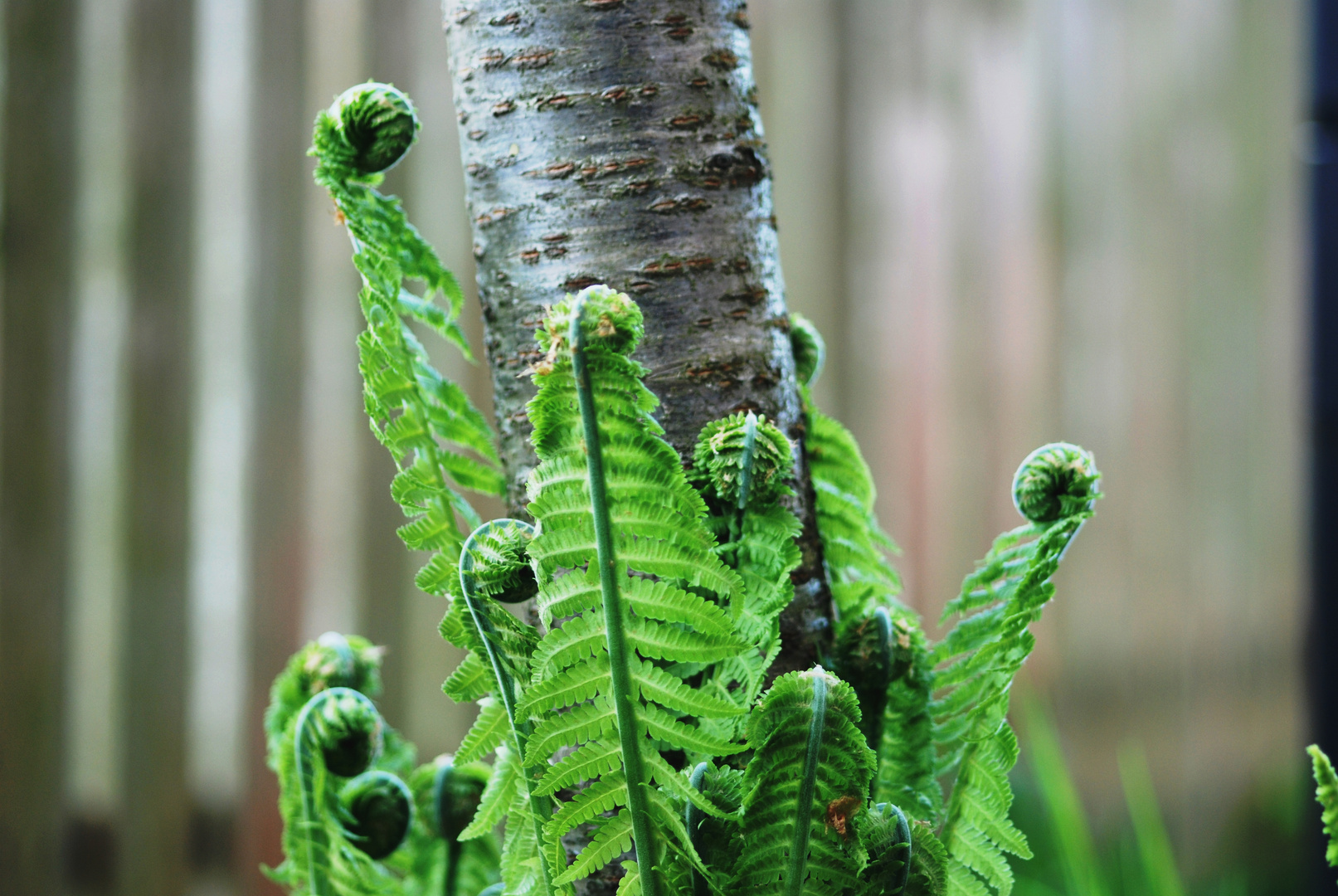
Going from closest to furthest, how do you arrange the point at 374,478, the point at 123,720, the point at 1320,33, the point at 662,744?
the point at 662,744
the point at 123,720
the point at 374,478
the point at 1320,33

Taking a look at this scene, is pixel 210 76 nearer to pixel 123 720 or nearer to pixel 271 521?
pixel 271 521

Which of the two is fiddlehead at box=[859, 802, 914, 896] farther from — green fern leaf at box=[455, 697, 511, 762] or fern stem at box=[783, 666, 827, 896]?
green fern leaf at box=[455, 697, 511, 762]

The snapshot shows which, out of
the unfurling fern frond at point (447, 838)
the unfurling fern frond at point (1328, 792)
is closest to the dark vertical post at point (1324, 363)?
the unfurling fern frond at point (1328, 792)

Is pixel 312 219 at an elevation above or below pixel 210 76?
below

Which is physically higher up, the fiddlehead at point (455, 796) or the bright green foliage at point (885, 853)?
the bright green foliage at point (885, 853)

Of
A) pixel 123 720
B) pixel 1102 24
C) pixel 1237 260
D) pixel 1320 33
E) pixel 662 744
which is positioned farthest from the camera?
pixel 1237 260

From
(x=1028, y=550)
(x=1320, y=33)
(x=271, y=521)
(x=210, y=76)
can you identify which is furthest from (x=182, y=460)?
(x=1320, y=33)

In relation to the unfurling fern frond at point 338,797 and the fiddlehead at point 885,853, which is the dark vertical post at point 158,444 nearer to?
the unfurling fern frond at point 338,797
